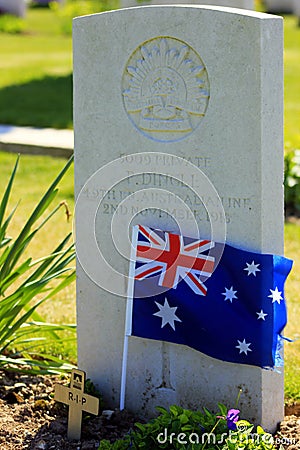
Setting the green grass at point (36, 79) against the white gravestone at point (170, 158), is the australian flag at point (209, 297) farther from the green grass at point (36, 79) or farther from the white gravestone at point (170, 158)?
the green grass at point (36, 79)

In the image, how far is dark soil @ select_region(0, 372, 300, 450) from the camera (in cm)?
361

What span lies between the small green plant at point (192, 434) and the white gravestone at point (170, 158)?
0.35m

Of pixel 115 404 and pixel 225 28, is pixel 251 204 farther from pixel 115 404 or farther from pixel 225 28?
pixel 115 404

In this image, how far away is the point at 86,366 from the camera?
13.2 feet

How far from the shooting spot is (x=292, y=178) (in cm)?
701

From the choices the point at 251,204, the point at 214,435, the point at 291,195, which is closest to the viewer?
the point at 214,435

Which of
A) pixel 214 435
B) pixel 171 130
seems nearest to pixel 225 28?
pixel 171 130

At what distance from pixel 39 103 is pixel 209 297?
7598 mm

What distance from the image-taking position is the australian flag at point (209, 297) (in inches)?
141

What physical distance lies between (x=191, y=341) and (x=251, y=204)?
64 centimetres

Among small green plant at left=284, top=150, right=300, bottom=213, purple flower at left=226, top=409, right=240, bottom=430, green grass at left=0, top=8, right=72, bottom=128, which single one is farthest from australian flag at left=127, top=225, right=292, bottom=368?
green grass at left=0, top=8, right=72, bottom=128

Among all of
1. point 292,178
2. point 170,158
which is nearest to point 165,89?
point 170,158

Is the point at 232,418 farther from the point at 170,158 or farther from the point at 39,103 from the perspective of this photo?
the point at 39,103

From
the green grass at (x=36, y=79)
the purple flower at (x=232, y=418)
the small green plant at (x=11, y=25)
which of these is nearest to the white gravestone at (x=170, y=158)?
the purple flower at (x=232, y=418)
